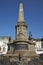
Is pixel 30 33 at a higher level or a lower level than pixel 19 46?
higher

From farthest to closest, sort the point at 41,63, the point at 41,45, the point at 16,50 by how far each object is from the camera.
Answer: the point at 41,45 → the point at 16,50 → the point at 41,63

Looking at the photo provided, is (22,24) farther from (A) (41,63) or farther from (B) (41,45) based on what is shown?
(B) (41,45)

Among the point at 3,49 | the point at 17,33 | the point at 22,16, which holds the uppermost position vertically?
the point at 22,16

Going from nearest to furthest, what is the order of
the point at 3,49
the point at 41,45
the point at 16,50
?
the point at 16,50
the point at 3,49
the point at 41,45

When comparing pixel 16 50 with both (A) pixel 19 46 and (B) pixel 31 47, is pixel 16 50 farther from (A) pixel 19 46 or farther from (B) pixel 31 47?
(B) pixel 31 47

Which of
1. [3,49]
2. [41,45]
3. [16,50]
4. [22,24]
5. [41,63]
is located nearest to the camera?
[41,63]

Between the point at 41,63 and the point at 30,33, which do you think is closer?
the point at 41,63

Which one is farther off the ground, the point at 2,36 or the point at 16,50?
the point at 2,36

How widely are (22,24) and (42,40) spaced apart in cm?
2093

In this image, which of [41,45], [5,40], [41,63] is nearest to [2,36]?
[5,40]

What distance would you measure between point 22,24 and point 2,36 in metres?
16.4

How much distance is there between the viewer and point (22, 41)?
84.0 ft

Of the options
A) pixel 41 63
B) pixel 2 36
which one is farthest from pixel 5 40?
pixel 41 63

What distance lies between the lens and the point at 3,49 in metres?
40.0
